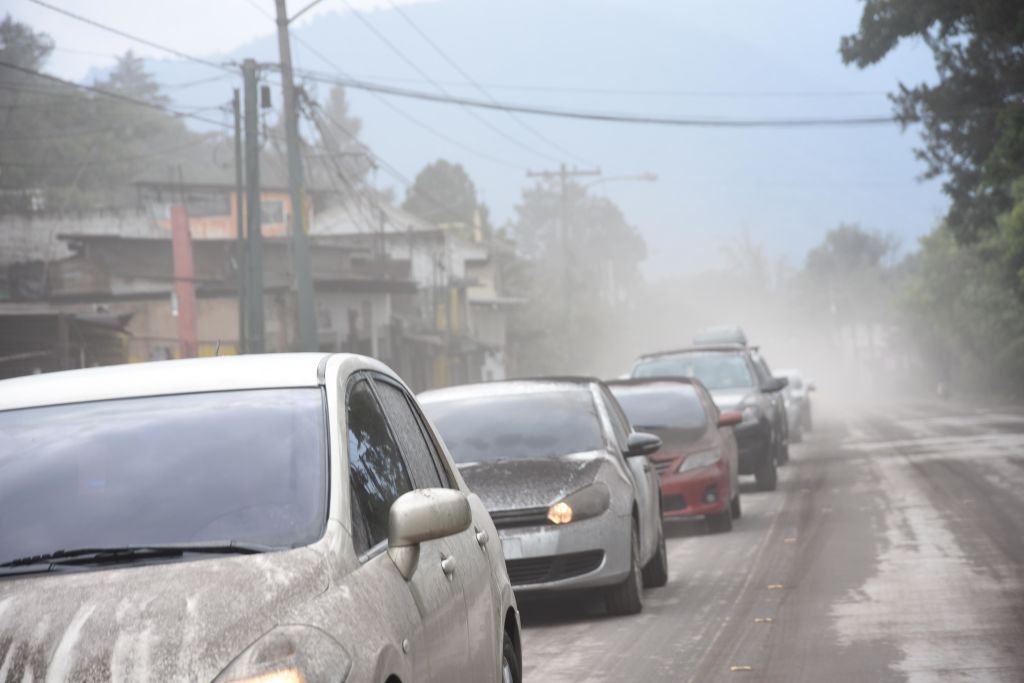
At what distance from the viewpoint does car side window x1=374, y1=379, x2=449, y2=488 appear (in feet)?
18.1

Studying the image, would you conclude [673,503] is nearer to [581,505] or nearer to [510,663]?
[581,505]

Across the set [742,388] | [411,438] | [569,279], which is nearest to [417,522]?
[411,438]

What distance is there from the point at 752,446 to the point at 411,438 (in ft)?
52.8

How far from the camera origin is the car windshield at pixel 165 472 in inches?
170

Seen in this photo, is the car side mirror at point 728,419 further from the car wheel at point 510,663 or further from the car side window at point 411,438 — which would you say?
the car side window at point 411,438

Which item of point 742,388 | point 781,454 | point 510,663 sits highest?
point 742,388

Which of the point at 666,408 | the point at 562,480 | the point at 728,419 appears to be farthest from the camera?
the point at 728,419

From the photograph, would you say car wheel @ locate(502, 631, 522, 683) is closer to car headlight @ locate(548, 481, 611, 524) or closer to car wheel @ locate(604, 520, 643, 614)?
car headlight @ locate(548, 481, 611, 524)

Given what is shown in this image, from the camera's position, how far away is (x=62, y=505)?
14.7ft

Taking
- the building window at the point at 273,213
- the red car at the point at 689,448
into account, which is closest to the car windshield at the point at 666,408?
the red car at the point at 689,448

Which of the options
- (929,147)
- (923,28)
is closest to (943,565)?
(923,28)

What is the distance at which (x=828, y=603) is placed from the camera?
35.3 feet

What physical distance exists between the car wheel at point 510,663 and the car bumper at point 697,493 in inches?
399

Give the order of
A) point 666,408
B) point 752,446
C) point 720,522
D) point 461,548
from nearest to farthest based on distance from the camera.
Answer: point 461,548 < point 720,522 < point 666,408 < point 752,446
